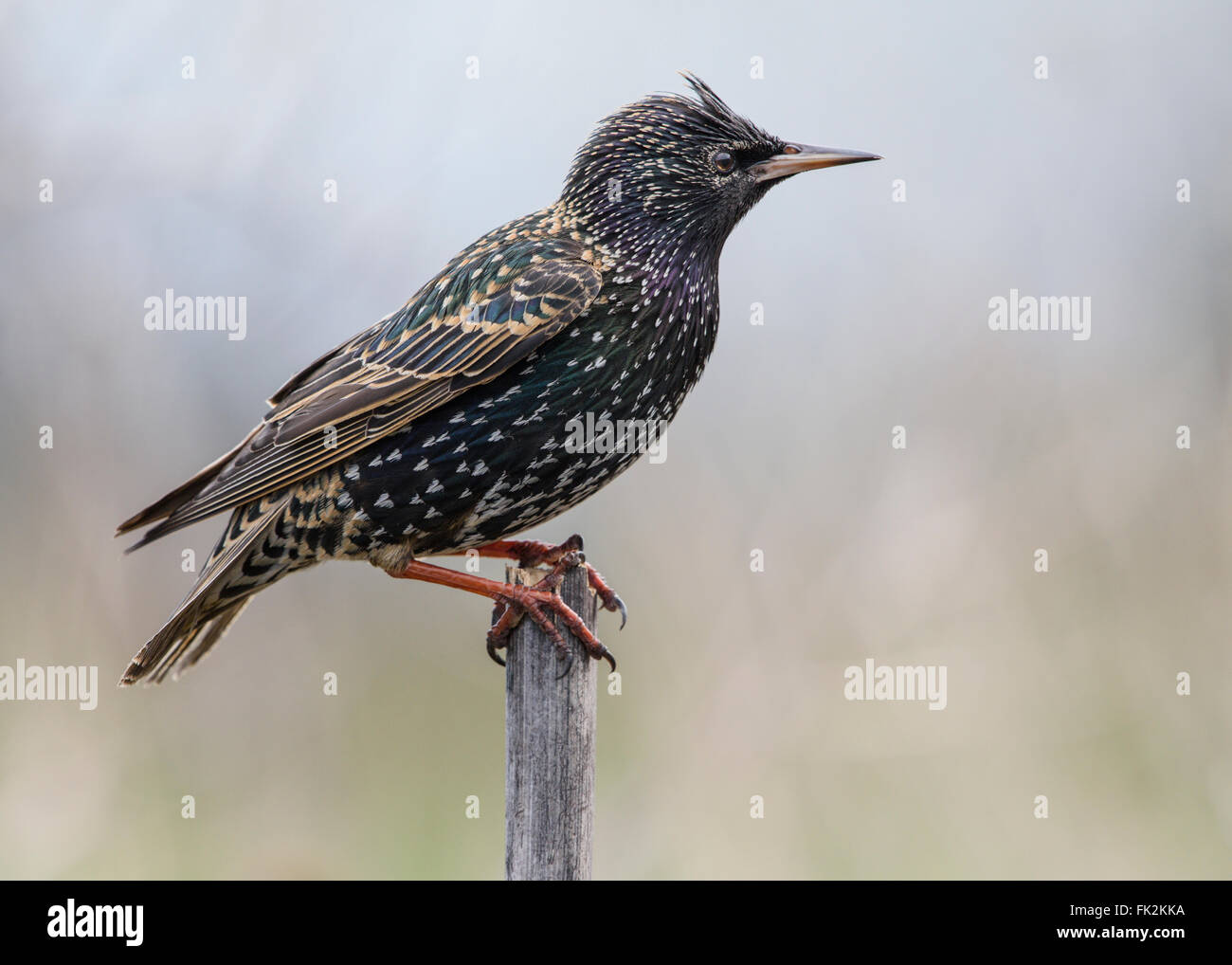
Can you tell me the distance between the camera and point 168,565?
23.4 ft

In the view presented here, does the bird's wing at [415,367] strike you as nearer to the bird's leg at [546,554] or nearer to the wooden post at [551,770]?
the bird's leg at [546,554]

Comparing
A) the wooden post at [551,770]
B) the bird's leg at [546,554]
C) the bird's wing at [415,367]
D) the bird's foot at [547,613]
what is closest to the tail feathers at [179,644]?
the bird's wing at [415,367]

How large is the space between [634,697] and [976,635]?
188 cm

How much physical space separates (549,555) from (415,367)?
928 millimetres

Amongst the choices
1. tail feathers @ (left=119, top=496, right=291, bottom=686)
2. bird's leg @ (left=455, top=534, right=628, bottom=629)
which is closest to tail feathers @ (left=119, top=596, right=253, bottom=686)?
tail feathers @ (left=119, top=496, right=291, bottom=686)

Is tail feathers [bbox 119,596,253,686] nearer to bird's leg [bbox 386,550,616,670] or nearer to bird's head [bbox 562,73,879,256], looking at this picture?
bird's leg [bbox 386,550,616,670]

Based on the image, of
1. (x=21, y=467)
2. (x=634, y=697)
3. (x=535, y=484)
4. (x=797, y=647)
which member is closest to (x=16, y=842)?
(x=21, y=467)

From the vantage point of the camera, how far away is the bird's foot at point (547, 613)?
3.90 m

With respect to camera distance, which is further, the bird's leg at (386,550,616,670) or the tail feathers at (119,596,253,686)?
the tail feathers at (119,596,253,686)

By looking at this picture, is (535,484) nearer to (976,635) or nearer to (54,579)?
(976,635)

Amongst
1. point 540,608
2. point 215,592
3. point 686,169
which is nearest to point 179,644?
point 215,592

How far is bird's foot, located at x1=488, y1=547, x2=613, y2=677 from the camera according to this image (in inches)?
153

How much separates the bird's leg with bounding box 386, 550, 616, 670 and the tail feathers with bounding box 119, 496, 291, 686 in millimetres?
800

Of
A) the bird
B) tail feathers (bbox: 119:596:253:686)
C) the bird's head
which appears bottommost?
tail feathers (bbox: 119:596:253:686)
